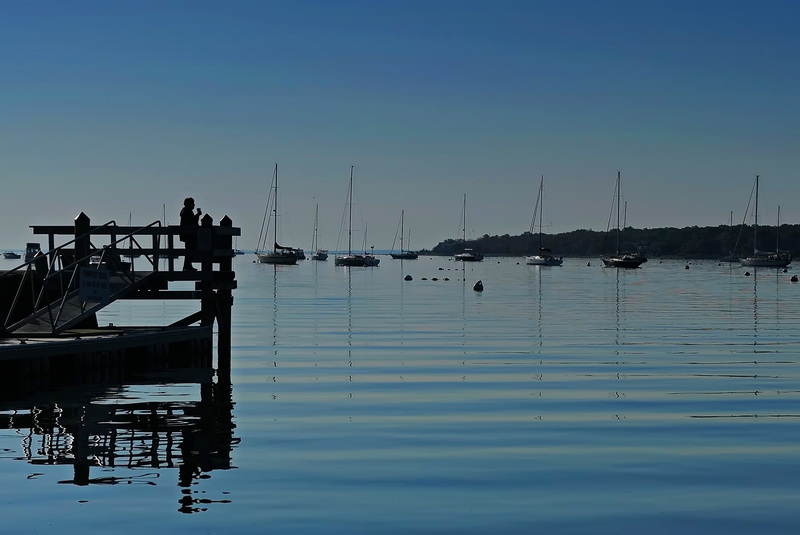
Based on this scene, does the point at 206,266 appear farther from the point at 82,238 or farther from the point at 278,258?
the point at 278,258

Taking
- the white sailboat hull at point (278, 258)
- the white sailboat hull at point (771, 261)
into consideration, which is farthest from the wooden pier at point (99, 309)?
the white sailboat hull at point (278, 258)

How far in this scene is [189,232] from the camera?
1064 inches

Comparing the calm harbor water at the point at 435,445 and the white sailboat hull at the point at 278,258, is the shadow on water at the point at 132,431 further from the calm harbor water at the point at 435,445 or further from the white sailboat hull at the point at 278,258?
the white sailboat hull at the point at 278,258

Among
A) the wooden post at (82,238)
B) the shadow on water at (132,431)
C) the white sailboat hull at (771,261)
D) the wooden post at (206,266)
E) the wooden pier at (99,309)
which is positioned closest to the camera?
the shadow on water at (132,431)

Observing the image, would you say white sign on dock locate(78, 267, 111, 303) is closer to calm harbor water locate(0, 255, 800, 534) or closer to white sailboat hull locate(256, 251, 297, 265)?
calm harbor water locate(0, 255, 800, 534)

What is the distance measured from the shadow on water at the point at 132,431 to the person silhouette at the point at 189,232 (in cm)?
331

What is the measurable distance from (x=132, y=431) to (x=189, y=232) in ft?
31.8

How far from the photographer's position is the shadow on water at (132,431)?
14727mm

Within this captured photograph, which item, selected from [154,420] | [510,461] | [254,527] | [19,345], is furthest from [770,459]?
[19,345]

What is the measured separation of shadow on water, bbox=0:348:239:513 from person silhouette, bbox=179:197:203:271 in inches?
130

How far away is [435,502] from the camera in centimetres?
1316

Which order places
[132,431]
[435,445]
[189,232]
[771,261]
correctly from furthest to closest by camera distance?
[771,261] → [189,232] → [132,431] → [435,445]

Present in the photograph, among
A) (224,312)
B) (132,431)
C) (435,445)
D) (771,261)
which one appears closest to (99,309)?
(224,312)

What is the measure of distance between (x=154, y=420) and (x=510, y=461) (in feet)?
22.4
